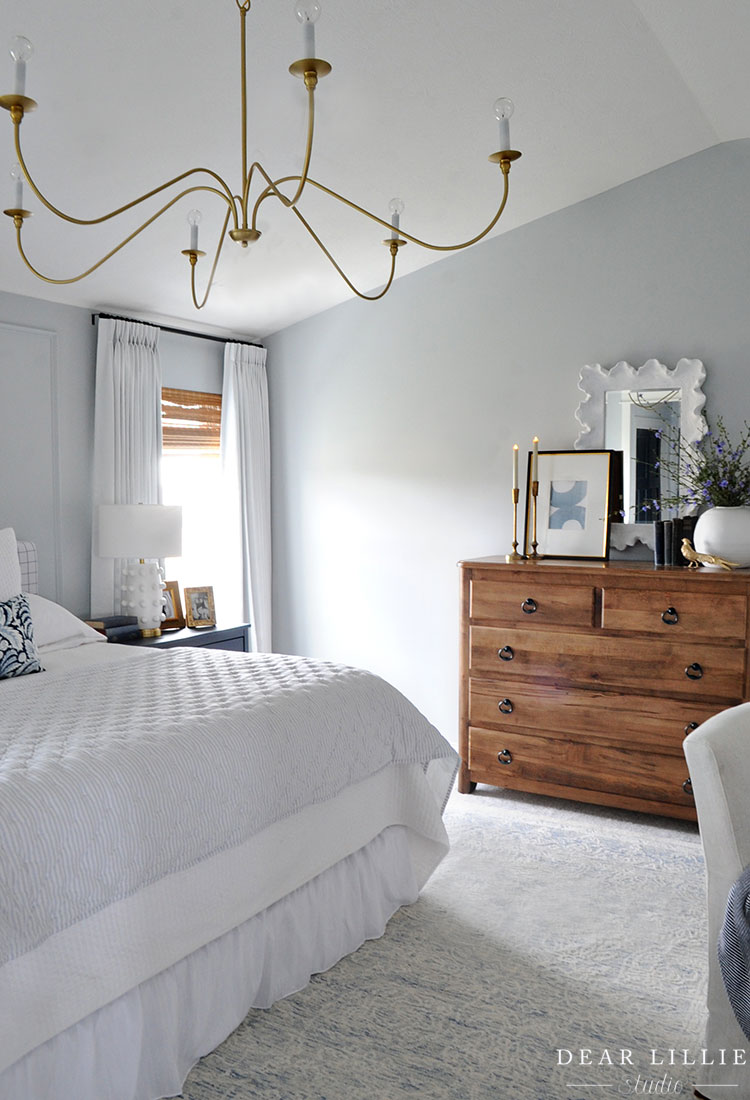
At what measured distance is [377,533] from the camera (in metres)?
4.89

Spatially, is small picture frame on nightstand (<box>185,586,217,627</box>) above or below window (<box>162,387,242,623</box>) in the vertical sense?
below

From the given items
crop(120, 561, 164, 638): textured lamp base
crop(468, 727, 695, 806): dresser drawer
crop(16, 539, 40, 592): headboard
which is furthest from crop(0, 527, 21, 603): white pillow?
crop(468, 727, 695, 806): dresser drawer

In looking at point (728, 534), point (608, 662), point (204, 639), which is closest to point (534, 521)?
point (608, 662)

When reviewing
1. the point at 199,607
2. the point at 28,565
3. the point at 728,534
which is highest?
the point at 728,534

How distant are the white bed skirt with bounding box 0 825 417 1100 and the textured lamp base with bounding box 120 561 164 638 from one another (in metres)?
1.82

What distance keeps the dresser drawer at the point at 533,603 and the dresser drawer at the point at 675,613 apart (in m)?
0.09

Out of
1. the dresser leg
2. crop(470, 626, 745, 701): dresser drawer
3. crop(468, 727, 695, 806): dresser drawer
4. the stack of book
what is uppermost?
the stack of book

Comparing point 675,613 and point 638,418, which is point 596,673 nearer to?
point 675,613

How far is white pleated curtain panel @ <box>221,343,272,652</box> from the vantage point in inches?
200

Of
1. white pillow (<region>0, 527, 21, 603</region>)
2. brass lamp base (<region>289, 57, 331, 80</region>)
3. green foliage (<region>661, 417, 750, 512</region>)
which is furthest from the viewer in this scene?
green foliage (<region>661, 417, 750, 512</region>)

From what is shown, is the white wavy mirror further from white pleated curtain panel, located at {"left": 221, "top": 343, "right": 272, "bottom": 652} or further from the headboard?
the headboard

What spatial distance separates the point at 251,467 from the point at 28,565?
5.23 ft

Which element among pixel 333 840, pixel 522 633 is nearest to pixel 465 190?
pixel 522 633

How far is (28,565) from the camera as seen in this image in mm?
3879
